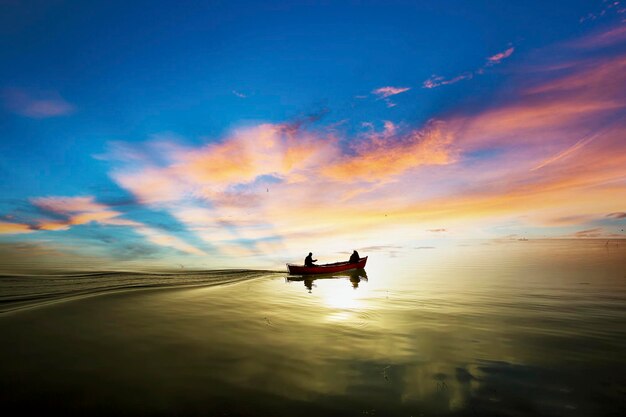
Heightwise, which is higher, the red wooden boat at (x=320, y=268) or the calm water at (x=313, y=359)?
the red wooden boat at (x=320, y=268)

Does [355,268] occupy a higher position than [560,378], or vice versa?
[355,268]

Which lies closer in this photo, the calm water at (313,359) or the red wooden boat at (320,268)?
the calm water at (313,359)

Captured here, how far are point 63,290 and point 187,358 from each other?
21914 mm

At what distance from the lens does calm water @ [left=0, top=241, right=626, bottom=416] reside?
6652 mm

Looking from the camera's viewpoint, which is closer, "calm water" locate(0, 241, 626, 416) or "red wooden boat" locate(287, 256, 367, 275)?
"calm water" locate(0, 241, 626, 416)

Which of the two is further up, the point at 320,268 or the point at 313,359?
the point at 320,268

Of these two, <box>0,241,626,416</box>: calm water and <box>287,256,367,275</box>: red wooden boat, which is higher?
<box>287,256,367,275</box>: red wooden boat

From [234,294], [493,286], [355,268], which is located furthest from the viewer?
[355,268]

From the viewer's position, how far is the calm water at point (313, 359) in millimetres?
6652

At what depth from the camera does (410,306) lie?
18.4m

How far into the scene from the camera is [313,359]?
934 cm

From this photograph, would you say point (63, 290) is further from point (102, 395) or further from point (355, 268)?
point (355, 268)

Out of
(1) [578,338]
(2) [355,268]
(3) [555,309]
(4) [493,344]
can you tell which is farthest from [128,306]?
(2) [355,268]

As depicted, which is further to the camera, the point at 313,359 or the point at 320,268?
the point at 320,268
